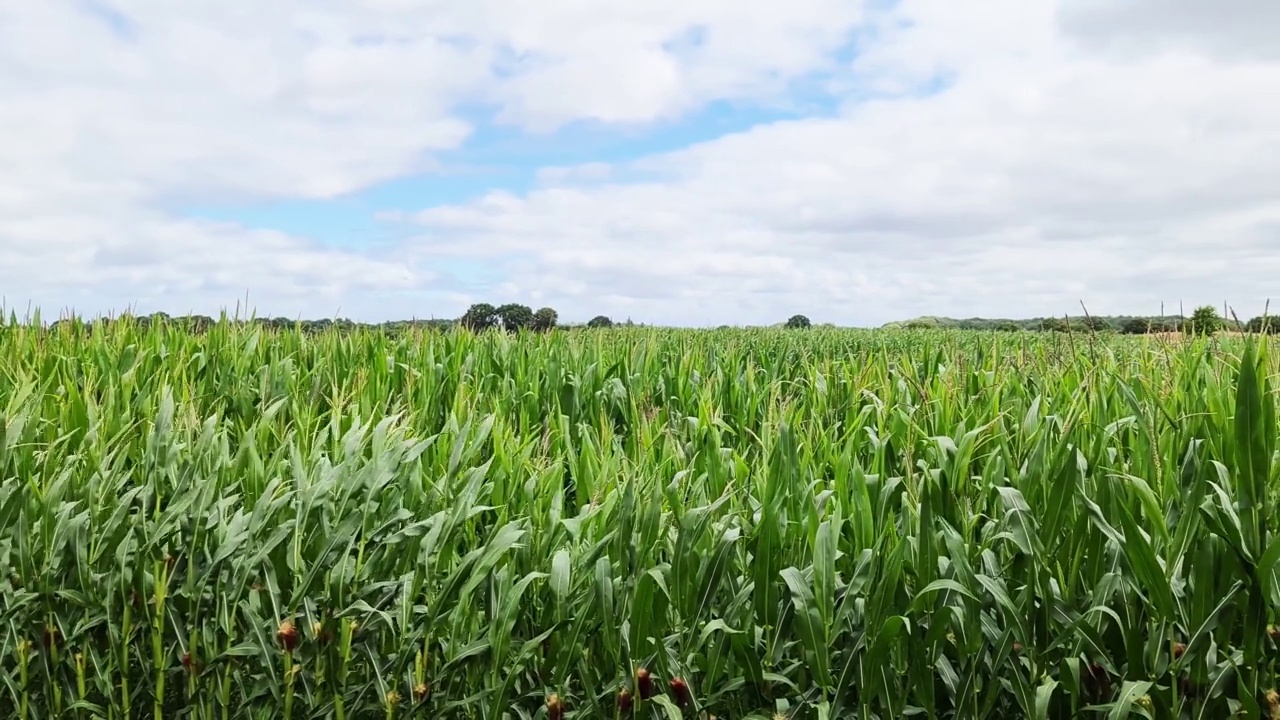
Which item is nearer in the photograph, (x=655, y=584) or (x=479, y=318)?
(x=655, y=584)

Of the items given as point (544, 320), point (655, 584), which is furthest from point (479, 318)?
point (655, 584)

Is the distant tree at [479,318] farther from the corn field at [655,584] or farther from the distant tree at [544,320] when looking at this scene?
the corn field at [655,584]

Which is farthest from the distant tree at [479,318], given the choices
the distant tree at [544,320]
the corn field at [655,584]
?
the corn field at [655,584]

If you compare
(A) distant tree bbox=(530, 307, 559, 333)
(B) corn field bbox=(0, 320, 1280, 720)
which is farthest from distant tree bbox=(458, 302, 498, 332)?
(B) corn field bbox=(0, 320, 1280, 720)

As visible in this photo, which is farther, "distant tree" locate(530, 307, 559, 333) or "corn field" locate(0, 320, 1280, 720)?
"distant tree" locate(530, 307, 559, 333)

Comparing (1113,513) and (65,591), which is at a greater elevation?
(1113,513)

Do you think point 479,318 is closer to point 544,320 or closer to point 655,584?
point 544,320

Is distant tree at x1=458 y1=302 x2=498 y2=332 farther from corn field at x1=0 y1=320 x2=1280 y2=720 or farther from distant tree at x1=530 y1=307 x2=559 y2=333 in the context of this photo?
corn field at x1=0 y1=320 x2=1280 y2=720

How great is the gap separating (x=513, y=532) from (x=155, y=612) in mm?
1116

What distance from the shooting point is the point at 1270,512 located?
2.09m

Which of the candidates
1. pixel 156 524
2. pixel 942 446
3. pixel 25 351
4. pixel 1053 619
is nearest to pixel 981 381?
pixel 942 446

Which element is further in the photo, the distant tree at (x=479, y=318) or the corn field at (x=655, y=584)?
the distant tree at (x=479, y=318)

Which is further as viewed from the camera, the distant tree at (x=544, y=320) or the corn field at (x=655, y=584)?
the distant tree at (x=544, y=320)

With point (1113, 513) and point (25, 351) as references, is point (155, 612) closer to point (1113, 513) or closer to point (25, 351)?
point (1113, 513)
